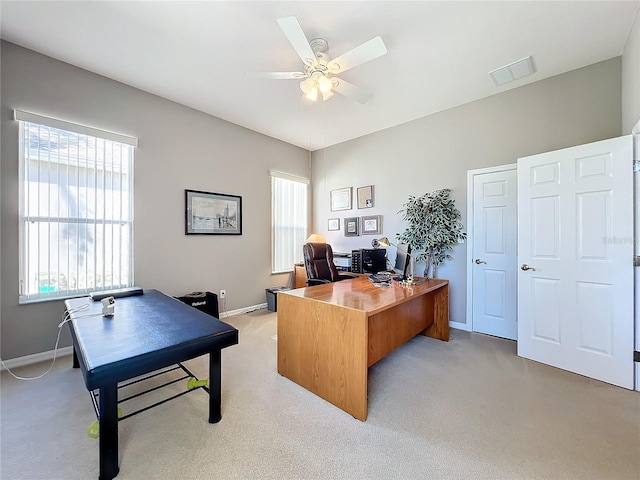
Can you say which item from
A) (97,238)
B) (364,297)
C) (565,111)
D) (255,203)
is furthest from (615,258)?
(97,238)

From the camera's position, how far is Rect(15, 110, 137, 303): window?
239 centimetres

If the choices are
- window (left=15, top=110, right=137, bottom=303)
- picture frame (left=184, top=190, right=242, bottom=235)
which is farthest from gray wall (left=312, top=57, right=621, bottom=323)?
window (left=15, top=110, right=137, bottom=303)

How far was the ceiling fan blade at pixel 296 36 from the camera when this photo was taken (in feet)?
5.35

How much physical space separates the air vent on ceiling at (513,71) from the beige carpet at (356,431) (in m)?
2.90

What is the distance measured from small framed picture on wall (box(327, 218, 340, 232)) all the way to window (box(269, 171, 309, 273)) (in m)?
0.49

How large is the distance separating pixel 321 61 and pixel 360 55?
371 millimetres

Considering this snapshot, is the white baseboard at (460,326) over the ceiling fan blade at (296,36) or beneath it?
beneath

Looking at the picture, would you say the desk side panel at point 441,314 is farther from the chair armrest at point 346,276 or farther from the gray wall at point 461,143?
the chair armrest at point 346,276

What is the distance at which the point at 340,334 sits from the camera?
177 centimetres

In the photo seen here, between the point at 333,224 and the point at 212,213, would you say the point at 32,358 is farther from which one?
the point at 333,224

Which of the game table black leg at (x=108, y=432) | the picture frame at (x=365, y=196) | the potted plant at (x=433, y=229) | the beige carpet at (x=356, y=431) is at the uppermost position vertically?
the picture frame at (x=365, y=196)

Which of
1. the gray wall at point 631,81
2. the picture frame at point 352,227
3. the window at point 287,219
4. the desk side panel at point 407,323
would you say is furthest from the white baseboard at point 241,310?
the gray wall at point 631,81

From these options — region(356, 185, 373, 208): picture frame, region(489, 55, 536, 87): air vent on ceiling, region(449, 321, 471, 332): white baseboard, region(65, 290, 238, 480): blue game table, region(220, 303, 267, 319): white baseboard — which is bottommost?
region(449, 321, 471, 332): white baseboard

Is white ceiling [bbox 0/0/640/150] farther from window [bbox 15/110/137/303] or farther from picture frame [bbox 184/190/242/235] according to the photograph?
picture frame [bbox 184/190/242/235]
